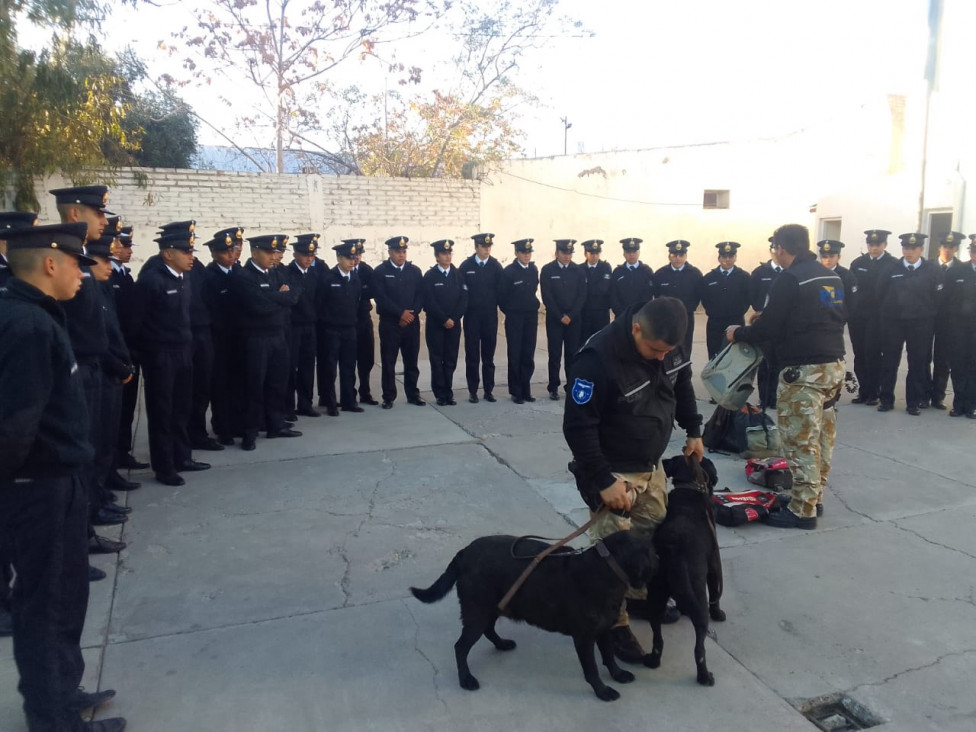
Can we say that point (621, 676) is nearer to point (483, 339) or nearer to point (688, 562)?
point (688, 562)

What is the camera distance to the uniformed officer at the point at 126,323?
5.89 meters

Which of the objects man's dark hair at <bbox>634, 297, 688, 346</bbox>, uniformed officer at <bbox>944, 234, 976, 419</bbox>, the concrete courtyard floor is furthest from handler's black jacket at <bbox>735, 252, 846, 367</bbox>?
uniformed officer at <bbox>944, 234, 976, 419</bbox>

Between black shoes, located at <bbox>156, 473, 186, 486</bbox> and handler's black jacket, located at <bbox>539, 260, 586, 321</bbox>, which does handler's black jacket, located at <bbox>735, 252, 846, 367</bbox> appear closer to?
handler's black jacket, located at <bbox>539, 260, 586, 321</bbox>

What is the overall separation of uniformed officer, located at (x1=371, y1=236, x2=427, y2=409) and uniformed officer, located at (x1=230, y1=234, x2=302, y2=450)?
1597 millimetres

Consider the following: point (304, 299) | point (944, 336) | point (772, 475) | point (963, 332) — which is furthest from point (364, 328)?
point (963, 332)

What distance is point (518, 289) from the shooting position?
9.17 m

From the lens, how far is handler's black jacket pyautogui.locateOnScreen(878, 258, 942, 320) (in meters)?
8.30

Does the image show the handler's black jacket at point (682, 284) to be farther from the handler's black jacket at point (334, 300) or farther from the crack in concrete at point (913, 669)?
the crack in concrete at point (913, 669)

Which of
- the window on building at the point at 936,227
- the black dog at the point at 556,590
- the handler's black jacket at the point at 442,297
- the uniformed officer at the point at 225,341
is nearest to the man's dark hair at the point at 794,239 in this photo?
the black dog at the point at 556,590

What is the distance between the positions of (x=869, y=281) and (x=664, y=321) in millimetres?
7067

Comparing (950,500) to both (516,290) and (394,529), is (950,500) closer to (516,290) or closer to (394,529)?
(394,529)

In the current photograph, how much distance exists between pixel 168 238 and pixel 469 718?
4520mm

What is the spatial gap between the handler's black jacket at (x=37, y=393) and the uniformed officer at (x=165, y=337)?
3200mm

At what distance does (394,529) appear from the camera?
4969 mm
